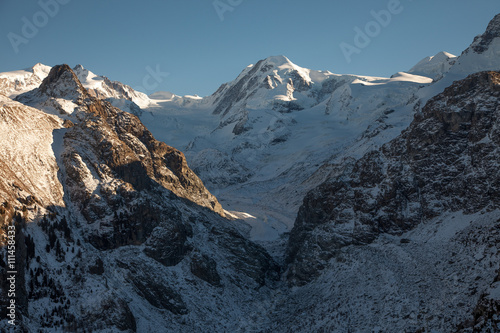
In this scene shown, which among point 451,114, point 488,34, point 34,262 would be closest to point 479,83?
point 451,114

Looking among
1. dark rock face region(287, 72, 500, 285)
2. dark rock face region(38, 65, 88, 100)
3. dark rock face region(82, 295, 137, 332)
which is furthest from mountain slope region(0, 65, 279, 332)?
dark rock face region(287, 72, 500, 285)

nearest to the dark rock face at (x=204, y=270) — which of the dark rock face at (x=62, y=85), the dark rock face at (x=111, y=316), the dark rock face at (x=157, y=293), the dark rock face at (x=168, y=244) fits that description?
the dark rock face at (x=168, y=244)

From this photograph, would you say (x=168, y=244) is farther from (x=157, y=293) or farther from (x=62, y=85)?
(x=62, y=85)

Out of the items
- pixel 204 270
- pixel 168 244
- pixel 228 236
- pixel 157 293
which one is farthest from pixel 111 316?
pixel 228 236

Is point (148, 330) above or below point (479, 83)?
below

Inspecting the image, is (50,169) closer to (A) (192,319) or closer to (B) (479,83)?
(A) (192,319)

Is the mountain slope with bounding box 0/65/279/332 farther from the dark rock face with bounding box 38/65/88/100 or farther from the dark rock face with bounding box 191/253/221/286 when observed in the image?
the dark rock face with bounding box 38/65/88/100

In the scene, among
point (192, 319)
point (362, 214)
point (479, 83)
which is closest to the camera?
point (192, 319)

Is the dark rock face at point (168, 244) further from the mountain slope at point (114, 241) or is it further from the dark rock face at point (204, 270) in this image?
the dark rock face at point (204, 270)
